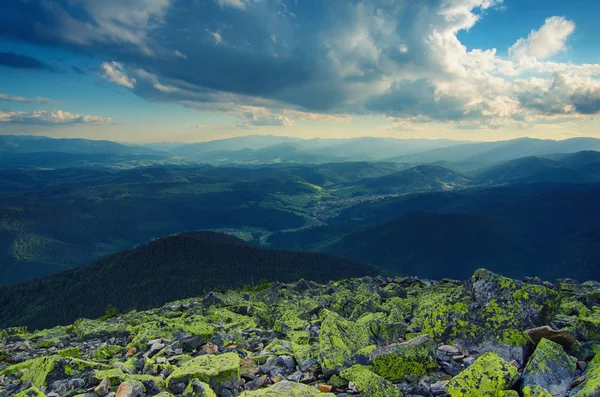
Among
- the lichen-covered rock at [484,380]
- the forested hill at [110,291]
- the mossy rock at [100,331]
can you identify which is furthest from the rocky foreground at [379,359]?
the forested hill at [110,291]

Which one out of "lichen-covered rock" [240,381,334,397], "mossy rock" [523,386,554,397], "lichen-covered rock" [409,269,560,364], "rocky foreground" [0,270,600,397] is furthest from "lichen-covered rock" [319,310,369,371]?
"mossy rock" [523,386,554,397]

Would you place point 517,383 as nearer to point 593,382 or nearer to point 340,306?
point 593,382

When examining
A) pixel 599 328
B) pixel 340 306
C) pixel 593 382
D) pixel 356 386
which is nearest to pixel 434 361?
pixel 356 386

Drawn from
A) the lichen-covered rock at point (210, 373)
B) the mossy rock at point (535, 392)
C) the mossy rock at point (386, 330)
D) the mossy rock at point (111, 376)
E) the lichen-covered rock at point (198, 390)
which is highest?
the mossy rock at point (535, 392)

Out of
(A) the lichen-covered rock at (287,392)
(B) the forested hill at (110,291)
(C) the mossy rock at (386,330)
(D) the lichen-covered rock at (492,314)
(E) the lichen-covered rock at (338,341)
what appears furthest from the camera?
(B) the forested hill at (110,291)

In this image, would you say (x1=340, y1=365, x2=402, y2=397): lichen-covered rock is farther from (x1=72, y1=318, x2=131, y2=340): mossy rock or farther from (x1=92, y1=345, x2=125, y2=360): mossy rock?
(x1=72, y1=318, x2=131, y2=340): mossy rock

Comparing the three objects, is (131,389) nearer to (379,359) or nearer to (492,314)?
(379,359)

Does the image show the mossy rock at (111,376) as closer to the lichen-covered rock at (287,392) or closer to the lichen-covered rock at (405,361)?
the lichen-covered rock at (287,392)
